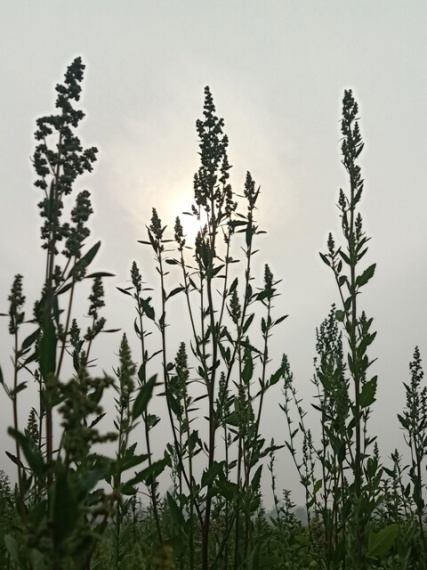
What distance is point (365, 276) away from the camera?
459 centimetres

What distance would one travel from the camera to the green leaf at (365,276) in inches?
180

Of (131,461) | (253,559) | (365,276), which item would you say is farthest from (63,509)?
(365,276)

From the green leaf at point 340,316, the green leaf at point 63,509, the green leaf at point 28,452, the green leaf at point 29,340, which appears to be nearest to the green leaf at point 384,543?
the green leaf at point 340,316

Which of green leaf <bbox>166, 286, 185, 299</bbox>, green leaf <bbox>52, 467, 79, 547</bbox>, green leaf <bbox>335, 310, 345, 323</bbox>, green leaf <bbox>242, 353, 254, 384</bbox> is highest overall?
green leaf <bbox>166, 286, 185, 299</bbox>

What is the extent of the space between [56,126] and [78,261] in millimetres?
836

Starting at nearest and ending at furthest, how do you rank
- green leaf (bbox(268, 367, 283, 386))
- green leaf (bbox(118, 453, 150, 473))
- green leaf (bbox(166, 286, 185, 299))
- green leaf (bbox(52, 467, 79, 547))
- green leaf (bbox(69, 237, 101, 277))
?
green leaf (bbox(52, 467, 79, 547)) → green leaf (bbox(118, 453, 150, 473)) → green leaf (bbox(69, 237, 101, 277)) → green leaf (bbox(268, 367, 283, 386)) → green leaf (bbox(166, 286, 185, 299))

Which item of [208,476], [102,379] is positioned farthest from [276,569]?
[102,379]

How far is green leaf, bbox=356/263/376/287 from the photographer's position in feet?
15.0

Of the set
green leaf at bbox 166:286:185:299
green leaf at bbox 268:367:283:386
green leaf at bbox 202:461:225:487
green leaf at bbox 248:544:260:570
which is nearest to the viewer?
green leaf at bbox 248:544:260:570

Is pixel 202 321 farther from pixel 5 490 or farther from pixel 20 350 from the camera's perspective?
pixel 5 490

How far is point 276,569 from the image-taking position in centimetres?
523

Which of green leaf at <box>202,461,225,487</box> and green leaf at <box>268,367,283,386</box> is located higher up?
green leaf at <box>268,367,283,386</box>

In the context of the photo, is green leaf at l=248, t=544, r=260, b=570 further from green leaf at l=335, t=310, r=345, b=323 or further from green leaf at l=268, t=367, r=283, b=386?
green leaf at l=335, t=310, r=345, b=323

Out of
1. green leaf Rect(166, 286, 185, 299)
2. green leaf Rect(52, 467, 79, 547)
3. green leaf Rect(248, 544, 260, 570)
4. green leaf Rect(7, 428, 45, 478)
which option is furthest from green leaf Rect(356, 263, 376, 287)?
green leaf Rect(52, 467, 79, 547)
